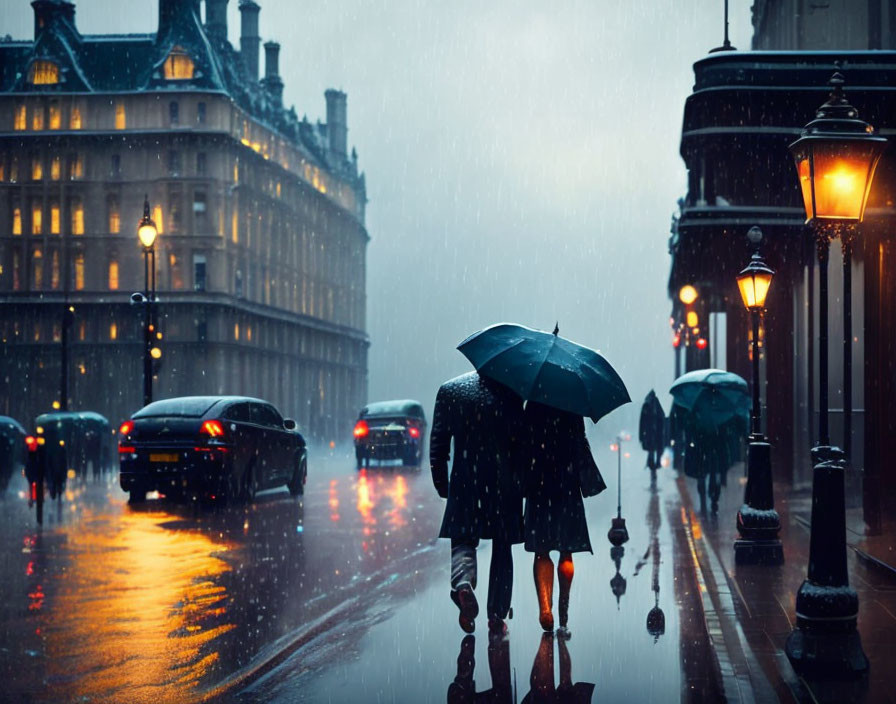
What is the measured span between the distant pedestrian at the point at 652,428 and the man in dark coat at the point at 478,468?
2069 centimetres

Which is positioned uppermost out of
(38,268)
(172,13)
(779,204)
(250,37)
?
(250,37)

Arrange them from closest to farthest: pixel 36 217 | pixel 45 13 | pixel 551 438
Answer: pixel 551 438
pixel 36 217
pixel 45 13

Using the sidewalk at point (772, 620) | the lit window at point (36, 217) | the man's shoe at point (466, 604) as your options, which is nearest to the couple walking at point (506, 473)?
the man's shoe at point (466, 604)

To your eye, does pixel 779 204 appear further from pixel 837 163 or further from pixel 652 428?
pixel 837 163

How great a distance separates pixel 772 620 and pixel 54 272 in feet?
238

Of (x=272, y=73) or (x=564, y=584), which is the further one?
(x=272, y=73)

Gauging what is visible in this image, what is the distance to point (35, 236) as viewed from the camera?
257 ft

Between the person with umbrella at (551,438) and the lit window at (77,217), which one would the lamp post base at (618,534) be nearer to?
the person with umbrella at (551,438)

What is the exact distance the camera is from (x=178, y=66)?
77.9 metres

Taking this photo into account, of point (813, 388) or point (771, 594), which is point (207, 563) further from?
point (813, 388)

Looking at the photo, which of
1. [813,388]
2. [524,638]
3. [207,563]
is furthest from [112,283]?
[524,638]

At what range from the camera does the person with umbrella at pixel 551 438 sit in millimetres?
8656

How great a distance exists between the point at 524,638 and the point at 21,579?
5.55 metres

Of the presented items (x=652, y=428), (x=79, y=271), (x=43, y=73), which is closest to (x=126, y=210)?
(x=79, y=271)
